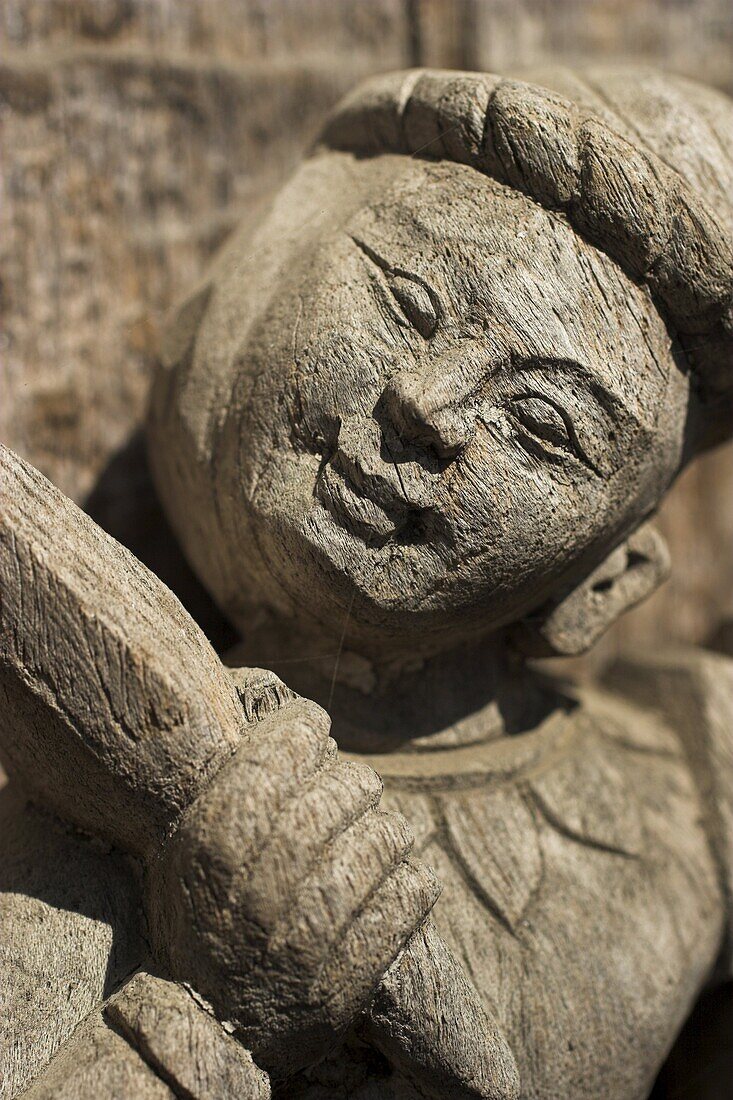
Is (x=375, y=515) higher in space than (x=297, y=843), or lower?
higher

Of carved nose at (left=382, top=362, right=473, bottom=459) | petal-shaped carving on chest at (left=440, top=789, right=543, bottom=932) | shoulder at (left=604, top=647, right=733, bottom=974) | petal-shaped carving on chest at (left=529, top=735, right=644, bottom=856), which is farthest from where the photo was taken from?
shoulder at (left=604, top=647, right=733, bottom=974)

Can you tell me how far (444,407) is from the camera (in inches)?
40.6

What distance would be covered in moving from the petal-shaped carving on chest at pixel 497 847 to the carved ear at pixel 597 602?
0.22 metres

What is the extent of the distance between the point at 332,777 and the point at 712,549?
1413 mm

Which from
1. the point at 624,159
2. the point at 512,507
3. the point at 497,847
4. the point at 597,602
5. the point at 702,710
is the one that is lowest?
the point at 497,847

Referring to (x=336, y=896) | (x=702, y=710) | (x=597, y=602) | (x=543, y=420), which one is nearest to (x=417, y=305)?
(x=543, y=420)

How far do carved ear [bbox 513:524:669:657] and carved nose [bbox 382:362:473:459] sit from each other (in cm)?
36

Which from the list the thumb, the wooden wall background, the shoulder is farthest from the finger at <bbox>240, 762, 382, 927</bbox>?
the shoulder

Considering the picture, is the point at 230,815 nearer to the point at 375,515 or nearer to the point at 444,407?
the point at 375,515

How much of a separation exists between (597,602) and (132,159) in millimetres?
1070

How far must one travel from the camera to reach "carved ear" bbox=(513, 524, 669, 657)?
51.4 inches

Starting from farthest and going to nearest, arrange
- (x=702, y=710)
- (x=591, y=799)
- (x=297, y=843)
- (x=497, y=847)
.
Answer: (x=702, y=710), (x=591, y=799), (x=497, y=847), (x=297, y=843)

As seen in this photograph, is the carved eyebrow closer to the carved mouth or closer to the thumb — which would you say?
the carved mouth

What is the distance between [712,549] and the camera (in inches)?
81.3
